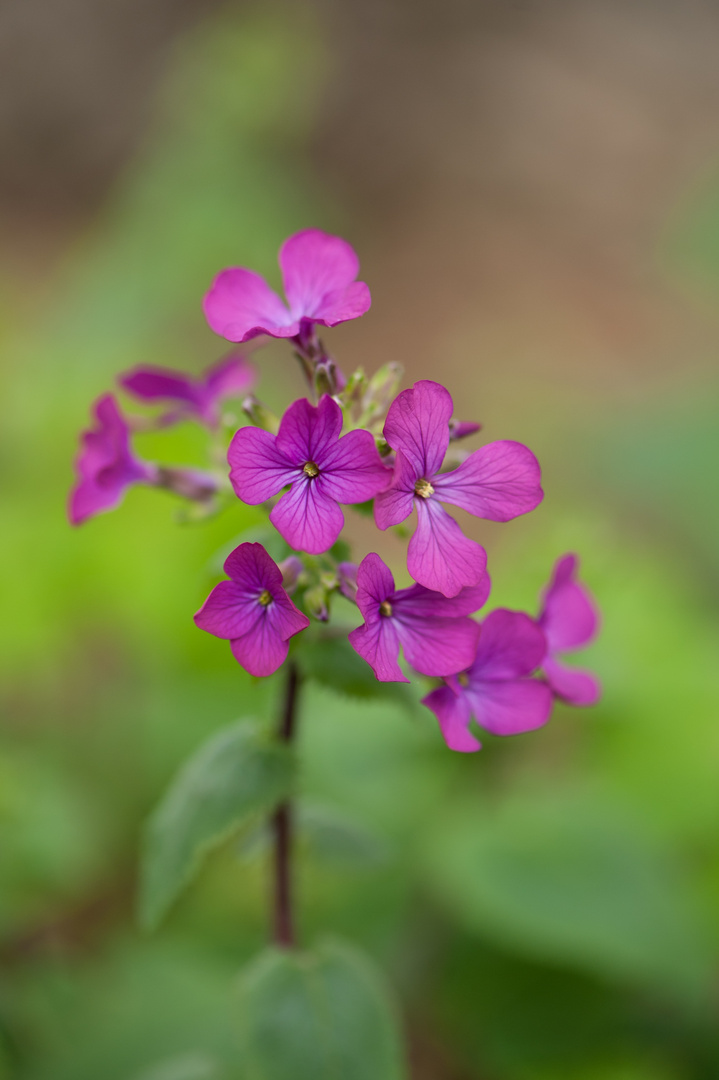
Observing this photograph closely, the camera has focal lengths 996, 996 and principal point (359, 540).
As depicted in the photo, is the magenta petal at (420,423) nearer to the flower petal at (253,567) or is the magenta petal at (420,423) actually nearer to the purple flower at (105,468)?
the flower petal at (253,567)

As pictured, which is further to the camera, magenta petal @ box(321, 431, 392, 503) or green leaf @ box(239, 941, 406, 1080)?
green leaf @ box(239, 941, 406, 1080)

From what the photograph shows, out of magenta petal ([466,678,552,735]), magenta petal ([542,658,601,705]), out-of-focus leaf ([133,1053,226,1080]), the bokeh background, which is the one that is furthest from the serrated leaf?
out-of-focus leaf ([133,1053,226,1080])

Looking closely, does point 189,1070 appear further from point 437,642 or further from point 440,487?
point 440,487

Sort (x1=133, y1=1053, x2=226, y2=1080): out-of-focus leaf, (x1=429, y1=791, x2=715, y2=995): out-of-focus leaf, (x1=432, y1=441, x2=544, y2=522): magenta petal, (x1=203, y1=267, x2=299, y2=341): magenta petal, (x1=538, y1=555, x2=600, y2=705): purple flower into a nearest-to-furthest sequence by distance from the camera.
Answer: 1. (x1=432, y1=441, x2=544, y2=522): magenta petal
2. (x1=203, y1=267, x2=299, y2=341): magenta petal
3. (x1=538, y1=555, x2=600, y2=705): purple flower
4. (x1=133, y1=1053, x2=226, y2=1080): out-of-focus leaf
5. (x1=429, y1=791, x2=715, y2=995): out-of-focus leaf

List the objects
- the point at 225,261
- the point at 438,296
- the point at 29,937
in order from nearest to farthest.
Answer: the point at 29,937
the point at 225,261
the point at 438,296

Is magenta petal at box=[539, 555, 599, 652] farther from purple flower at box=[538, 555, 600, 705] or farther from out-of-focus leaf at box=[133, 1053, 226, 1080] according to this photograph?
out-of-focus leaf at box=[133, 1053, 226, 1080]

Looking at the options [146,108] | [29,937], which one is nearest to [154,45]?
[146,108]

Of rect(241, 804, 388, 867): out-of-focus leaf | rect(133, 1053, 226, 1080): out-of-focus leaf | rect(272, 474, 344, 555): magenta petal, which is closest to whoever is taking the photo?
rect(272, 474, 344, 555): magenta petal

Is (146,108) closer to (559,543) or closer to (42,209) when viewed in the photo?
(42,209)
